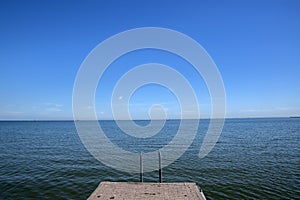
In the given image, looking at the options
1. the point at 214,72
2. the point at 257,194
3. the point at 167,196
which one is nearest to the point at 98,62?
the point at 214,72

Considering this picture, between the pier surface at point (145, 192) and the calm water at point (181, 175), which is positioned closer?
the pier surface at point (145, 192)

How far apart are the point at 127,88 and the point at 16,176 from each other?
13.1 metres

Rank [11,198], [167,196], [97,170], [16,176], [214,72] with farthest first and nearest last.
→ [97,170]
[16,176]
[214,72]
[11,198]
[167,196]

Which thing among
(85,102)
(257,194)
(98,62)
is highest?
(98,62)

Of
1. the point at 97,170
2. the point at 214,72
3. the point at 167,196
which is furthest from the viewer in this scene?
the point at 97,170

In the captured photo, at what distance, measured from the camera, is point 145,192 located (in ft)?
46.7

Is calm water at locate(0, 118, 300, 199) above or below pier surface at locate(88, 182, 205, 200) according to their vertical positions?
below

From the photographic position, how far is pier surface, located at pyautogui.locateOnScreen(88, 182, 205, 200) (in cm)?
1336

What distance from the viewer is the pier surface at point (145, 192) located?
43.8 ft

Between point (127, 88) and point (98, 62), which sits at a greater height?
point (98, 62)

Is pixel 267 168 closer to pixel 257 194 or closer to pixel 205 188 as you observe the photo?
pixel 257 194

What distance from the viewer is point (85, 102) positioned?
20000 millimetres

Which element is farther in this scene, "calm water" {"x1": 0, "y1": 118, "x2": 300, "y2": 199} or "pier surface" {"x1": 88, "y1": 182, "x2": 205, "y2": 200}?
"calm water" {"x1": 0, "y1": 118, "x2": 300, "y2": 199}

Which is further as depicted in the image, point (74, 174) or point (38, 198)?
point (74, 174)
